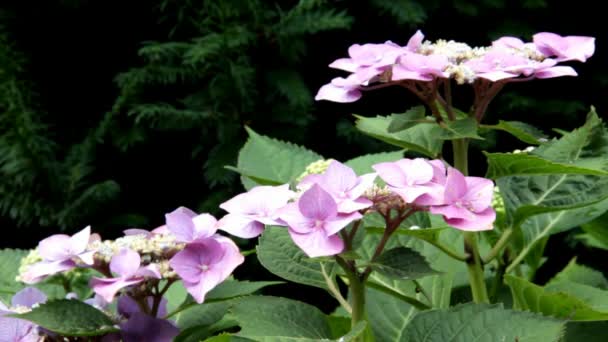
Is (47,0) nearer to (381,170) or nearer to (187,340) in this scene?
(187,340)

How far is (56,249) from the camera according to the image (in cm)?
68

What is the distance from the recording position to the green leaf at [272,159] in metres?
0.94

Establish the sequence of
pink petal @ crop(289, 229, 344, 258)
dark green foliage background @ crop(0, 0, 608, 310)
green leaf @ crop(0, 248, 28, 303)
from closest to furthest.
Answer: pink petal @ crop(289, 229, 344, 258)
green leaf @ crop(0, 248, 28, 303)
dark green foliage background @ crop(0, 0, 608, 310)

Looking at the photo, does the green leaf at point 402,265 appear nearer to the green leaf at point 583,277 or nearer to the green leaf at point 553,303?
the green leaf at point 553,303

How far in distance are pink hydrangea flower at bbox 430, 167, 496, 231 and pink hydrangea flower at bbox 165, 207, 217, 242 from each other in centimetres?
19

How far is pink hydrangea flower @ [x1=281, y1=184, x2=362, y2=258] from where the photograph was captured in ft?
1.77

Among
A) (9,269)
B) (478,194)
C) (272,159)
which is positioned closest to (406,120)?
(478,194)

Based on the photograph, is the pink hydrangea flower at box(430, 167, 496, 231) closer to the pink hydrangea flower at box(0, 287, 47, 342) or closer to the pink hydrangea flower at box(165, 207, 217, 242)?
the pink hydrangea flower at box(165, 207, 217, 242)

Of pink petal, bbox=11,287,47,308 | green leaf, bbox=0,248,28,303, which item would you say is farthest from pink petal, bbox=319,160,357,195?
green leaf, bbox=0,248,28,303

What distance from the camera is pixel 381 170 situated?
0.58 meters

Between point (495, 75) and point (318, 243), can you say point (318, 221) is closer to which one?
point (318, 243)

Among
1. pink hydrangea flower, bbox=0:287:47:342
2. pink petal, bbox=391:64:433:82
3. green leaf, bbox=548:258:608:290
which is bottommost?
green leaf, bbox=548:258:608:290

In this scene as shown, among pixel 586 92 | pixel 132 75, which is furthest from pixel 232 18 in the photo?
pixel 586 92

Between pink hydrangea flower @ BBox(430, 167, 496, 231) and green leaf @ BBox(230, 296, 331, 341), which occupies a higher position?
pink hydrangea flower @ BBox(430, 167, 496, 231)
